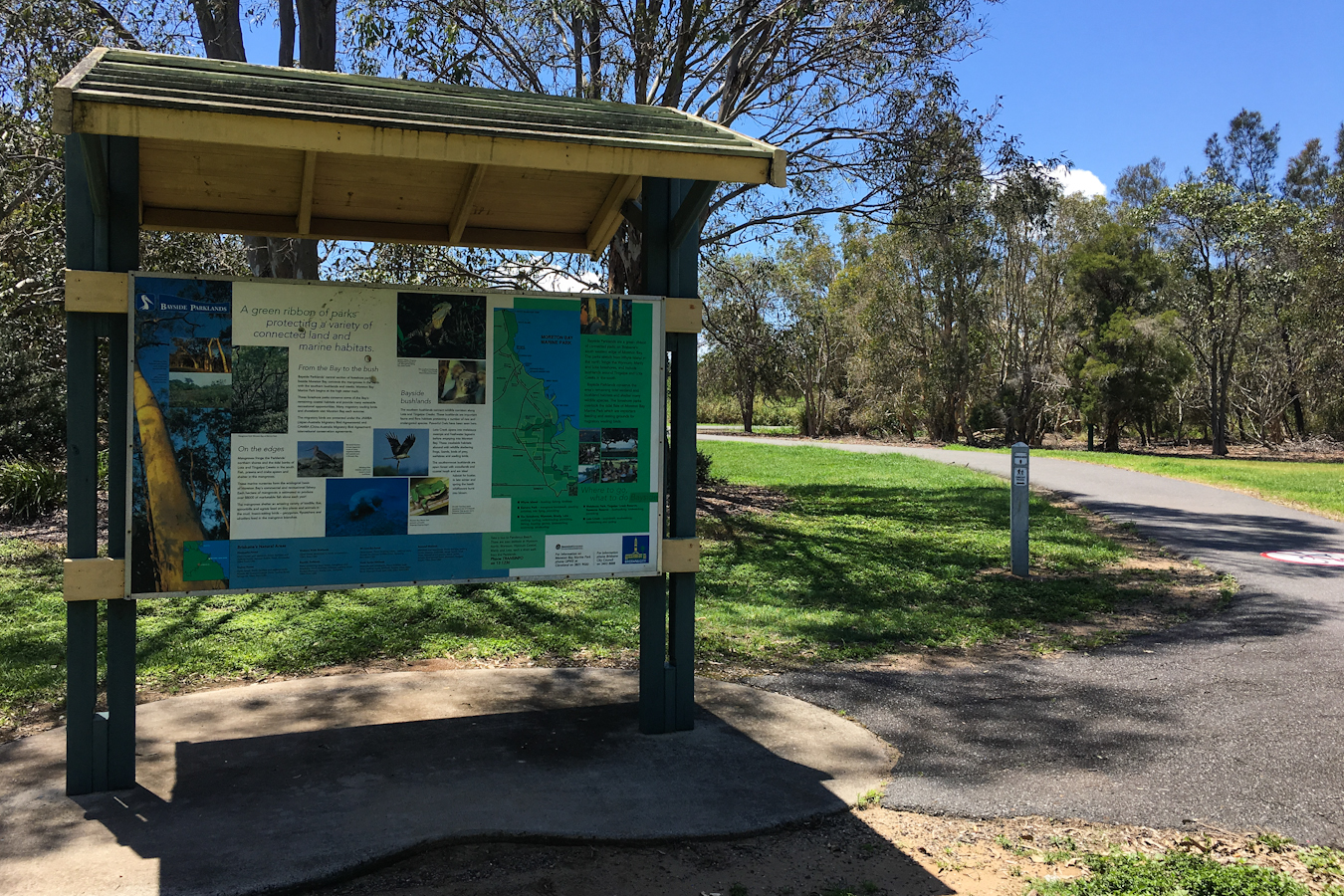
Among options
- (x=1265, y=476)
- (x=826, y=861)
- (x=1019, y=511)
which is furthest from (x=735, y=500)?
(x=1265, y=476)

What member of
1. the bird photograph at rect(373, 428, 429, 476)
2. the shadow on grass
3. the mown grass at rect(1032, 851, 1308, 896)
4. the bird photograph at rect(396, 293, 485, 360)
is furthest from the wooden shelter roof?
the shadow on grass

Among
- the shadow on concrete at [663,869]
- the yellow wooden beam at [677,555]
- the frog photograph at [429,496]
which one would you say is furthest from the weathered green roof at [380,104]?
the shadow on concrete at [663,869]

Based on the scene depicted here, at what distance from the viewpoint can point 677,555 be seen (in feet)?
16.7

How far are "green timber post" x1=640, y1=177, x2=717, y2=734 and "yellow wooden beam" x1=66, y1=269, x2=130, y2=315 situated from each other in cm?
248

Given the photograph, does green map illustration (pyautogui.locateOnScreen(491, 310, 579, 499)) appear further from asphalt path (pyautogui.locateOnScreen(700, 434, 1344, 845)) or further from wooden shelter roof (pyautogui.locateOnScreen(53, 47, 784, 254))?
asphalt path (pyautogui.locateOnScreen(700, 434, 1344, 845))

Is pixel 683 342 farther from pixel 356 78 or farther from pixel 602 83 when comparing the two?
pixel 602 83

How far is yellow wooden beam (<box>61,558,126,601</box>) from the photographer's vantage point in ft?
13.4

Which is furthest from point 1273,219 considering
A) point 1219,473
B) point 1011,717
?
point 1011,717

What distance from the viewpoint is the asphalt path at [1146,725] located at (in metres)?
4.29

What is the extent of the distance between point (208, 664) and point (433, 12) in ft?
34.5

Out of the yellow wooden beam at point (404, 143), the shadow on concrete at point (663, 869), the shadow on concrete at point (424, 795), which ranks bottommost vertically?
the shadow on concrete at point (663, 869)

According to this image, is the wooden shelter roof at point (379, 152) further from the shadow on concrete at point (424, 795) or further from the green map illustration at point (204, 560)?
the shadow on concrete at point (424, 795)

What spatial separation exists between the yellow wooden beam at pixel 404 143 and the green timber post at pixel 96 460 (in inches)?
16.2

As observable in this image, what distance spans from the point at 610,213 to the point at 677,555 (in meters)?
2.16
